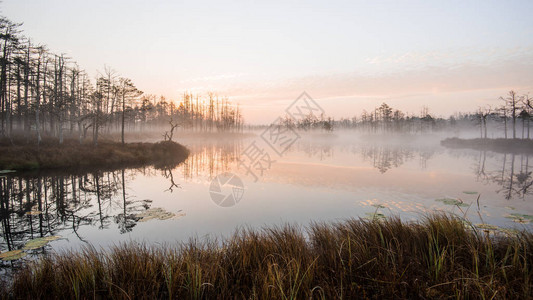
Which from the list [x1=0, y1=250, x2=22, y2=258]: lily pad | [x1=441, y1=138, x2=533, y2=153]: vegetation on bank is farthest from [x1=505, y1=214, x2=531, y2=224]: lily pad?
[x1=441, y1=138, x2=533, y2=153]: vegetation on bank

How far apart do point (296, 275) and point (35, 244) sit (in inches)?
309

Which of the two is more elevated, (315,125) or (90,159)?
(315,125)

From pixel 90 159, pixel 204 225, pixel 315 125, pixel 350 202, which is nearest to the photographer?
pixel 204 225

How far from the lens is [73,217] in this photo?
9.38m

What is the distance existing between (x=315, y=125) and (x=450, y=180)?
108829 mm

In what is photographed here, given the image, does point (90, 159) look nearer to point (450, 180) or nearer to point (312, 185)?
point (312, 185)

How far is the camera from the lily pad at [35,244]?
661cm

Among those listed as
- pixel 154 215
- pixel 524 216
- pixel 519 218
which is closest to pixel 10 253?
pixel 154 215

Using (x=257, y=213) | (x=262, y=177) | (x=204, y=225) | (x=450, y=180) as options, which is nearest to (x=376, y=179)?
(x=450, y=180)

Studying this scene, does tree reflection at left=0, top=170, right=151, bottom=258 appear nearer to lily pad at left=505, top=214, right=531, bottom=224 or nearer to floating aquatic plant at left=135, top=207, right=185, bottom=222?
floating aquatic plant at left=135, top=207, right=185, bottom=222

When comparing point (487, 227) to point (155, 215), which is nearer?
point (487, 227)

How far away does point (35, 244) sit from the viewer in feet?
22.3

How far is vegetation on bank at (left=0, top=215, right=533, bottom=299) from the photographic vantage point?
344 cm

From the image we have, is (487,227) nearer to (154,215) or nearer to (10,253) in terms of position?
(154,215)
